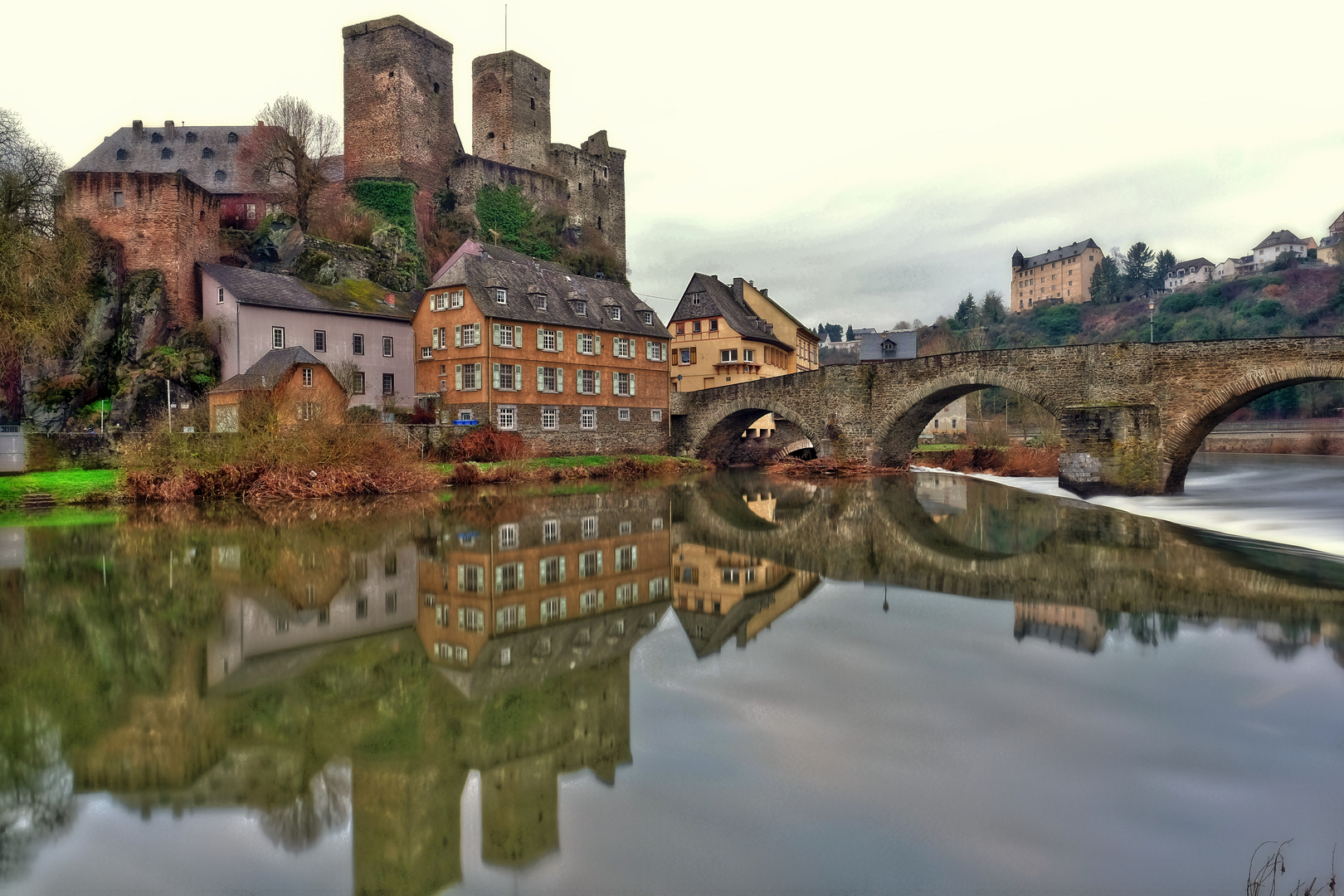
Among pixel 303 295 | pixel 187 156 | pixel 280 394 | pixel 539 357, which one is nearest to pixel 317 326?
pixel 303 295

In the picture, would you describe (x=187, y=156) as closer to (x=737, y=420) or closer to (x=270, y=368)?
(x=270, y=368)

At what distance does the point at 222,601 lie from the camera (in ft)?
27.6

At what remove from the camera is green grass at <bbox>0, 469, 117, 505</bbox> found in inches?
760

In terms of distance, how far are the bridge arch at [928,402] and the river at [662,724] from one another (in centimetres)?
1697

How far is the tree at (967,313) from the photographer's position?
109m

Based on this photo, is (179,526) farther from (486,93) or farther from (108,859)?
(486,93)

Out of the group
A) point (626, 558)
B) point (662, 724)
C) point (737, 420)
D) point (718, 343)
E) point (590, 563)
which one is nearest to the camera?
point (662, 724)

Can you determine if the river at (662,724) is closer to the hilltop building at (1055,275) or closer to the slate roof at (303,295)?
the slate roof at (303,295)

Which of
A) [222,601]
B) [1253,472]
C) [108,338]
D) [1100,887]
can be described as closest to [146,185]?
[108,338]

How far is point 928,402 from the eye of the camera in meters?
32.0

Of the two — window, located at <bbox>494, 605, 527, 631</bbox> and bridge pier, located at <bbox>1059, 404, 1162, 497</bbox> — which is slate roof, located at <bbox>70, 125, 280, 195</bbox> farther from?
window, located at <bbox>494, 605, 527, 631</bbox>

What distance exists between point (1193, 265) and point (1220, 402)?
117 meters

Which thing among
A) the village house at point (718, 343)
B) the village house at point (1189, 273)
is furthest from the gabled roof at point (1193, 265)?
the village house at point (718, 343)

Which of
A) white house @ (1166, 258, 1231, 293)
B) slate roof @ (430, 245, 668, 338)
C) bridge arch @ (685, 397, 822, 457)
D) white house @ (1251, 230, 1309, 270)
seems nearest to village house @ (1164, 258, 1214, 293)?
white house @ (1166, 258, 1231, 293)
